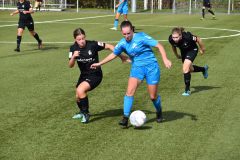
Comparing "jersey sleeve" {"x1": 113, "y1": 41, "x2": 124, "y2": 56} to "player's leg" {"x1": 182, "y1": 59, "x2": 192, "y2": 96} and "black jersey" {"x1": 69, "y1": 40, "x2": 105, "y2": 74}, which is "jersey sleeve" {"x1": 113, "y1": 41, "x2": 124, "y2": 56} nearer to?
"black jersey" {"x1": 69, "y1": 40, "x2": 105, "y2": 74}

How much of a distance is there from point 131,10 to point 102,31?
1996 centimetres

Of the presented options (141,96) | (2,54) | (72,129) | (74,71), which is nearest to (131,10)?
(2,54)

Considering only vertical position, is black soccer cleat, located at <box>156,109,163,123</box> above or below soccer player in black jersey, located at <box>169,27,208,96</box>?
below

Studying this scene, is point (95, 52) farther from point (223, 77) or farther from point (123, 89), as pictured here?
point (223, 77)

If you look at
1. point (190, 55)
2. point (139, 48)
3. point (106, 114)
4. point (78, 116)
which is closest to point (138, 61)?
point (139, 48)

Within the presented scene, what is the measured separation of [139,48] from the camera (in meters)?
8.30

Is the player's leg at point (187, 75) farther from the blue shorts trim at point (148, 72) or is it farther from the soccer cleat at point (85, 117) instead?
the soccer cleat at point (85, 117)

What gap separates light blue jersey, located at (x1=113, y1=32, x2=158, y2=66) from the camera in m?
8.26

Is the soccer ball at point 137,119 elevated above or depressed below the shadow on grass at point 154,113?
above

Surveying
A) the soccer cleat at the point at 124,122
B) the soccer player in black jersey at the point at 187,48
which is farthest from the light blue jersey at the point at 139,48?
the soccer player in black jersey at the point at 187,48

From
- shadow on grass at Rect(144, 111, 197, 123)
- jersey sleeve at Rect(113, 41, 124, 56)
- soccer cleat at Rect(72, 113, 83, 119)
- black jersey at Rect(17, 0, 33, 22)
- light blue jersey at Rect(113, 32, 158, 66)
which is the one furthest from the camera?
black jersey at Rect(17, 0, 33, 22)

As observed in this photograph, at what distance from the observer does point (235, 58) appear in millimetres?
16531

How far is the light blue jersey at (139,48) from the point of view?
27.1 feet

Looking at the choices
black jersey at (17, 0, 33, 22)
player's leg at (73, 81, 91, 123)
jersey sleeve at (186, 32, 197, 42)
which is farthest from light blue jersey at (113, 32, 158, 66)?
black jersey at (17, 0, 33, 22)
